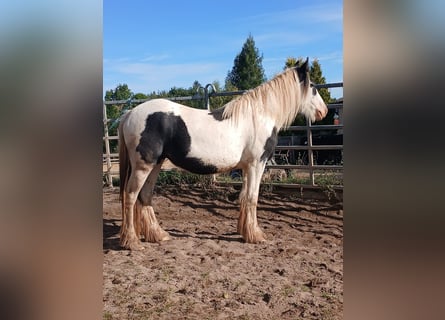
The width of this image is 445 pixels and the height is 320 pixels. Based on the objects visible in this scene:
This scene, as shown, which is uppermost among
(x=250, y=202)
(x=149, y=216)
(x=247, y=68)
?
(x=247, y=68)

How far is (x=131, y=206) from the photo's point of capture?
336 cm

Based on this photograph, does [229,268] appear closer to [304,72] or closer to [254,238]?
[254,238]

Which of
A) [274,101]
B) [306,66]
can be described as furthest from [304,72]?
[274,101]

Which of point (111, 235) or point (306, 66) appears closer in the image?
point (306, 66)

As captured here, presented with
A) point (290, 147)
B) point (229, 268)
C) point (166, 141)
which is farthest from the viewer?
point (290, 147)

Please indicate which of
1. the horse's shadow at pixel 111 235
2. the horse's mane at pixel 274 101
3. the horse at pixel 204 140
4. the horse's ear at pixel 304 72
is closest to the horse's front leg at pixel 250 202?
the horse at pixel 204 140

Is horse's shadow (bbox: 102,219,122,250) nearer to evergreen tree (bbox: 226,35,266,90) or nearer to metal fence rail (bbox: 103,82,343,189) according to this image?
metal fence rail (bbox: 103,82,343,189)

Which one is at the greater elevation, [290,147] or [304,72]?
[304,72]

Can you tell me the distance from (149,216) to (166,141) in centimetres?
78

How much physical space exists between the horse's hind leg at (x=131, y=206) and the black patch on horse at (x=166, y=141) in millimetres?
163
